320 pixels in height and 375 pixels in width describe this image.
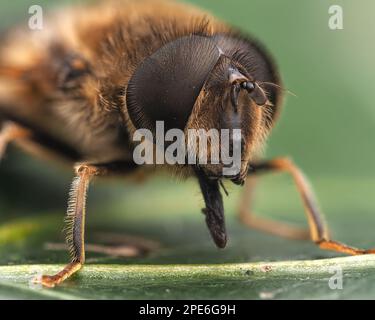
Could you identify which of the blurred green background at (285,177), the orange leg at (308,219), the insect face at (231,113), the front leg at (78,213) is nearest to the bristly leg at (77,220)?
the front leg at (78,213)

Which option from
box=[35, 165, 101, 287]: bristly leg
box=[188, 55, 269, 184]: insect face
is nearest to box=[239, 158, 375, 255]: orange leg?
box=[188, 55, 269, 184]: insect face

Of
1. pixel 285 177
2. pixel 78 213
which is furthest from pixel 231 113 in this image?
pixel 285 177

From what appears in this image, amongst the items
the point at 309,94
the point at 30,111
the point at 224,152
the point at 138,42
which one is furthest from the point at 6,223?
the point at 309,94

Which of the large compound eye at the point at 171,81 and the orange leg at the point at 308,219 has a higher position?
the large compound eye at the point at 171,81

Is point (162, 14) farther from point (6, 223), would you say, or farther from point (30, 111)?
point (6, 223)

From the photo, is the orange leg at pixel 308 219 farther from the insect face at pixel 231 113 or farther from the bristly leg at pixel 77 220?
the bristly leg at pixel 77 220

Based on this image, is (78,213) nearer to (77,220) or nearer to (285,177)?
(77,220)

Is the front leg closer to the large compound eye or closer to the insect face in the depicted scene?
the large compound eye
